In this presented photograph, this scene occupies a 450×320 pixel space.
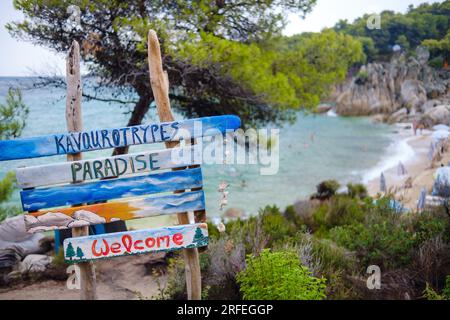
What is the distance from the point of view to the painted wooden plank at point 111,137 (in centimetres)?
352

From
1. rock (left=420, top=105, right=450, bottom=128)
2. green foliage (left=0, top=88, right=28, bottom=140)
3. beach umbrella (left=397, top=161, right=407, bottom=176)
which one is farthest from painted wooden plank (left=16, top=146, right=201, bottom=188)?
beach umbrella (left=397, top=161, right=407, bottom=176)

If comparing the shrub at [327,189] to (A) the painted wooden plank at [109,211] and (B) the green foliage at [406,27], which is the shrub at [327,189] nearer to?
(B) the green foliage at [406,27]

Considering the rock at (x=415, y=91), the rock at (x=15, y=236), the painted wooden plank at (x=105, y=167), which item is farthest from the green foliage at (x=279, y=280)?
the rock at (x=415, y=91)

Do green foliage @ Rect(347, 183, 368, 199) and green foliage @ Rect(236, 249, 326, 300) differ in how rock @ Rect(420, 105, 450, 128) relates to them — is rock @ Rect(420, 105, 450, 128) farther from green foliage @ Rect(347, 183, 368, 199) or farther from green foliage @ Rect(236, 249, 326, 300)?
green foliage @ Rect(236, 249, 326, 300)

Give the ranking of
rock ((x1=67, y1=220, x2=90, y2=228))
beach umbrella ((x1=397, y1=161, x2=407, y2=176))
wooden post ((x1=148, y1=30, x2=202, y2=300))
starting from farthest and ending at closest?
beach umbrella ((x1=397, y1=161, x2=407, y2=176))
wooden post ((x1=148, y1=30, x2=202, y2=300))
rock ((x1=67, y1=220, x2=90, y2=228))

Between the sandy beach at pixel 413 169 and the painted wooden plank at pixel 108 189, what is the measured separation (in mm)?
5925

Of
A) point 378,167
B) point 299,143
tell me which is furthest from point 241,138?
point 299,143

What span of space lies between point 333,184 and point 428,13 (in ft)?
17.3

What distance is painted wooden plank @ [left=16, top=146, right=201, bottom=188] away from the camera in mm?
3553

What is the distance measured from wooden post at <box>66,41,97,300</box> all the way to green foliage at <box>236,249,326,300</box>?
54.2 inches

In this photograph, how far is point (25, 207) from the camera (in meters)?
3.58

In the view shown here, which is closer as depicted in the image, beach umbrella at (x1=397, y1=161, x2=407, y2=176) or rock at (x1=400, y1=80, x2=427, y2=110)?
rock at (x1=400, y1=80, x2=427, y2=110)

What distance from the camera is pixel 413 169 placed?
→ 41.7 feet

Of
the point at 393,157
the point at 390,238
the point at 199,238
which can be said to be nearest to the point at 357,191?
the point at 390,238
